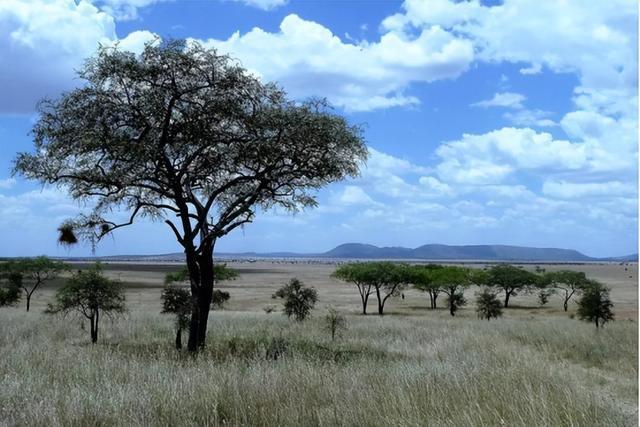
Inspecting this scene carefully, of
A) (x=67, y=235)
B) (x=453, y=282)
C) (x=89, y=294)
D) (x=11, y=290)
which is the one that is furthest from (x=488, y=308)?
(x=11, y=290)

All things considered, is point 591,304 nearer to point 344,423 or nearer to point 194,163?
point 194,163

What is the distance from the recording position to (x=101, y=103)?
680 inches

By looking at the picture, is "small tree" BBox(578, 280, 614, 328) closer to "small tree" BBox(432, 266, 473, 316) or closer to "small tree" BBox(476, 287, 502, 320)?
"small tree" BBox(476, 287, 502, 320)

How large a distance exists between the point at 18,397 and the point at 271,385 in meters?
3.76

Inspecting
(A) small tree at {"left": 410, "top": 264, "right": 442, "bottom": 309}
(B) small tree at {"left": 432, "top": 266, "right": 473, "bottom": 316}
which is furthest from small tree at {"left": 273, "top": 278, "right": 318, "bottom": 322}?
(A) small tree at {"left": 410, "top": 264, "right": 442, "bottom": 309}

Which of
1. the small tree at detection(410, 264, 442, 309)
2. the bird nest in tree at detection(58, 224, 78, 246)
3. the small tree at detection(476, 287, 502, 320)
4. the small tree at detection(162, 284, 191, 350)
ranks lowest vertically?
the small tree at detection(476, 287, 502, 320)

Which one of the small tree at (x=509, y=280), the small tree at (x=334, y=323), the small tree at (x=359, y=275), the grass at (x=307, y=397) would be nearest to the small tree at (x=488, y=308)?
the small tree at (x=359, y=275)

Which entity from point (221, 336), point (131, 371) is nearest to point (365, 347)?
point (221, 336)

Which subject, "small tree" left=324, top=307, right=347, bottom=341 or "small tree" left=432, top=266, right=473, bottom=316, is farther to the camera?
"small tree" left=432, top=266, right=473, bottom=316

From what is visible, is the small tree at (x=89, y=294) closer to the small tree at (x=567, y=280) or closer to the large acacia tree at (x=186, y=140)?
the large acacia tree at (x=186, y=140)

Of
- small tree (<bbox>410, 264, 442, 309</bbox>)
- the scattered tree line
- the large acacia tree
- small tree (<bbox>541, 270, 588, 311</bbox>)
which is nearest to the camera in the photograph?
the large acacia tree

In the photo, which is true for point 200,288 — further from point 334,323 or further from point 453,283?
point 453,283

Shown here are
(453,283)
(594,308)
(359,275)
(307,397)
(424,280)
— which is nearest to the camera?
(307,397)

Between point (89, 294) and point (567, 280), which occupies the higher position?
point (89, 294)
